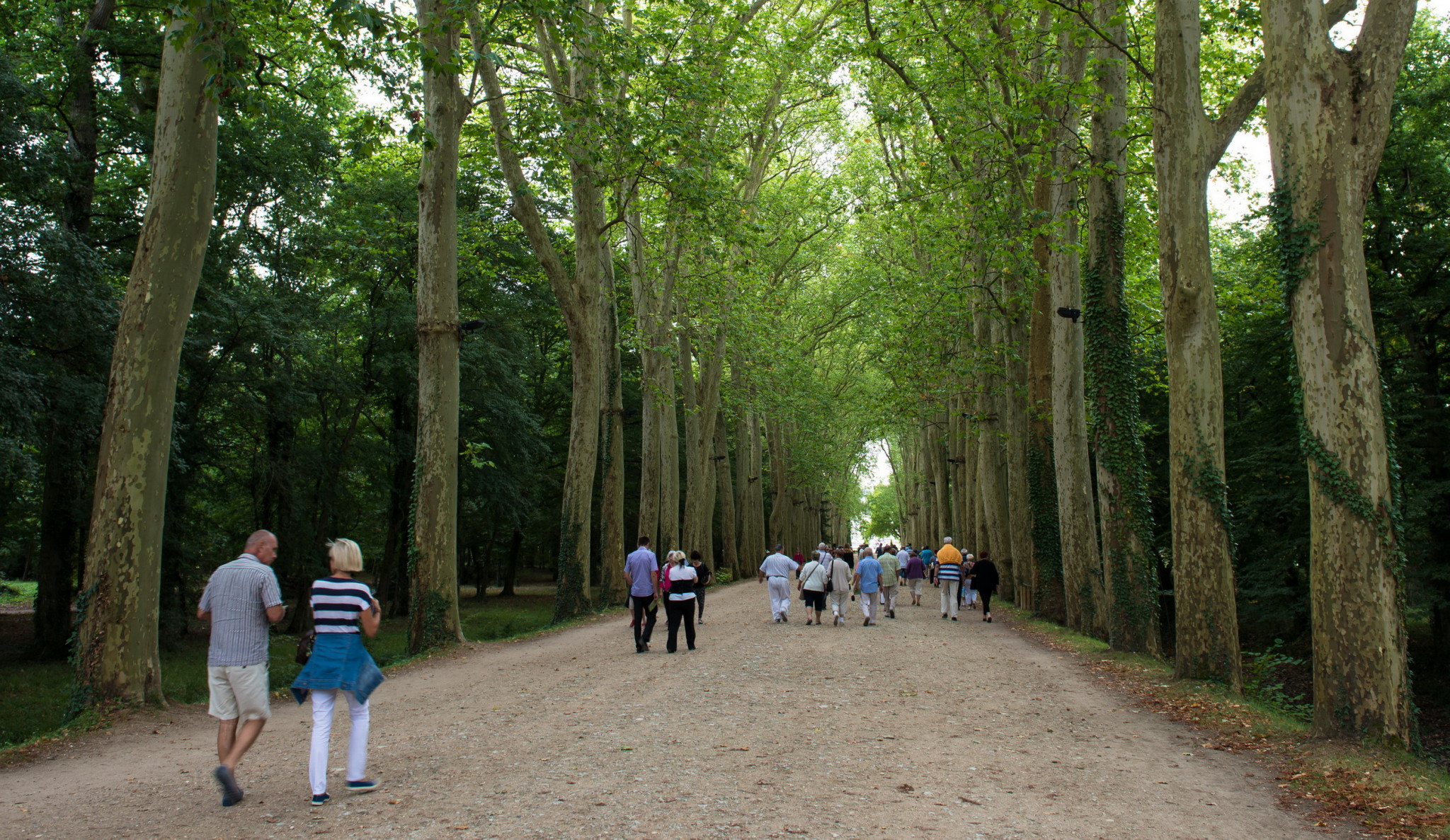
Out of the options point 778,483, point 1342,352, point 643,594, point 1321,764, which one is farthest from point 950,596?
point 778,483

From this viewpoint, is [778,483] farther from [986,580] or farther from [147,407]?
[147,407]

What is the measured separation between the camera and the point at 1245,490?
22.9m

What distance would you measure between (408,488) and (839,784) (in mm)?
24884

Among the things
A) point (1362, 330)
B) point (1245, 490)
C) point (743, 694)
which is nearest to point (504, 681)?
point (743, 694)

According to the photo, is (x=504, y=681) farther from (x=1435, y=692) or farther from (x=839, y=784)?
(x=1435, y=692)

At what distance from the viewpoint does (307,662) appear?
19.6 ft

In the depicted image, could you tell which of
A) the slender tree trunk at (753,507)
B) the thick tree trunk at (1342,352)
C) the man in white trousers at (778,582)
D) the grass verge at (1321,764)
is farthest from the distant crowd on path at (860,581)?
the slender tree trunk at (753,507)

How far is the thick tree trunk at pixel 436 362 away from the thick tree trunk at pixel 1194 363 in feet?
33.3

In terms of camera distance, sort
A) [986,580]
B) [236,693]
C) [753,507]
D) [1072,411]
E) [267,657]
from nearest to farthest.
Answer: [236,693], [267,657], [1072,411], [986,580], [753,507]

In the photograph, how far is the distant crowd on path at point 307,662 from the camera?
583cm

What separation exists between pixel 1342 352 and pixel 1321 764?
10.7 ft

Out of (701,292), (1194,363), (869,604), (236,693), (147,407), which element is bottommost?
(869,604)

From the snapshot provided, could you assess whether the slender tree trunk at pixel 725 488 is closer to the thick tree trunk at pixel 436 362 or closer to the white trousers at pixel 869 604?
the white trousers at pixel 869 604

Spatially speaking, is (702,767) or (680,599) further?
(680,599)
